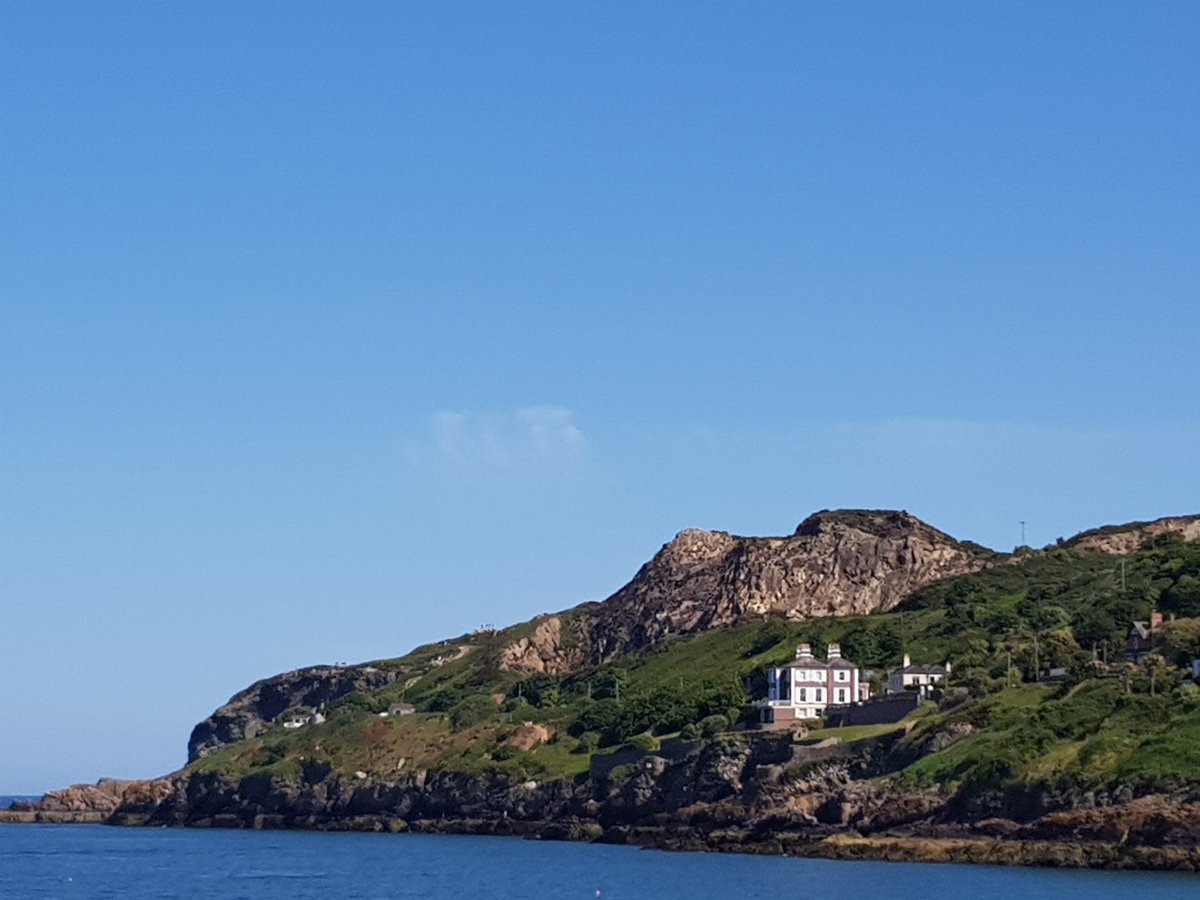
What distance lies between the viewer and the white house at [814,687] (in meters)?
158

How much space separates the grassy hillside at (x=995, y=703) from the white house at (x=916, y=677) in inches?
67.5

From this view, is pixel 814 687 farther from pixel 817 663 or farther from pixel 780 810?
pixel 780 810

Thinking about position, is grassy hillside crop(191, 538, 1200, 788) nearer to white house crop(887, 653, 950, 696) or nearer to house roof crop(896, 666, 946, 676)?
house roof crop(896, 666, 946, 676)

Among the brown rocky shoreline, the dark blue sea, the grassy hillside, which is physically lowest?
the dark blue sea

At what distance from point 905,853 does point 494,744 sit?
240 feet

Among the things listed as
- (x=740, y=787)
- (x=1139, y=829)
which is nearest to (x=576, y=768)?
(x=740, y=787)

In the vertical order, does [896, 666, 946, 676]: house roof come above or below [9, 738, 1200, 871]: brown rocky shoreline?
above

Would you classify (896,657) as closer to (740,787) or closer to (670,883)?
(740,787)

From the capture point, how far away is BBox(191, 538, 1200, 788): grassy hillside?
115 m

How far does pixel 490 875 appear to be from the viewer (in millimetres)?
118812

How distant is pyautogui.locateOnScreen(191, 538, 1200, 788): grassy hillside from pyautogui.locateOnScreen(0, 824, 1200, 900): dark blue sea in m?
10.7

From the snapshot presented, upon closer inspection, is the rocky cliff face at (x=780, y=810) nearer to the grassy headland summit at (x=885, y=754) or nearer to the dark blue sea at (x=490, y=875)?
the grassy headland summit at (x=885, y=754)

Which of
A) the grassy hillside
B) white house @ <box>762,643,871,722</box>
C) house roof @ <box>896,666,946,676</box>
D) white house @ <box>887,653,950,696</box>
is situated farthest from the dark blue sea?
house roof @ <box>896,666,946,676</box>

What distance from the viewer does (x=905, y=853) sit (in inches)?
4488
